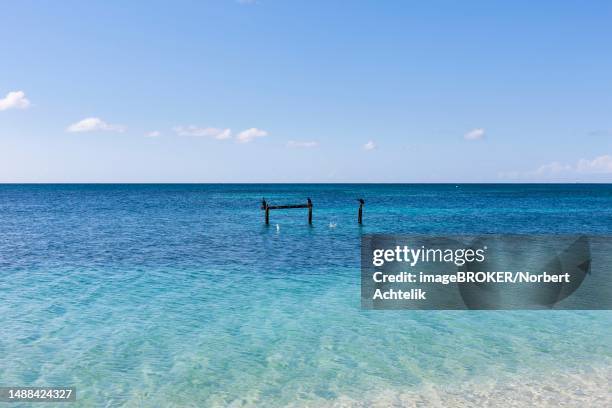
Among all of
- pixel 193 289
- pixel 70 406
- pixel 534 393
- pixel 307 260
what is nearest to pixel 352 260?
pixel 307 260

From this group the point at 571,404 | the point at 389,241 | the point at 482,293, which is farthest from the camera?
the point at 389,241

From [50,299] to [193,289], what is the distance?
5.62 m

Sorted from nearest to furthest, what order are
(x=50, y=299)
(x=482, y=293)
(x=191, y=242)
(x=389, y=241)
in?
(x=50, y=299), (x=482, y=293), (x=191, y=242), (x=389, y=241)

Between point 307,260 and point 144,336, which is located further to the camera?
point 307,260

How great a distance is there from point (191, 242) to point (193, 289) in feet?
52.8

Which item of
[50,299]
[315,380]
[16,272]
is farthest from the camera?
[16,272]

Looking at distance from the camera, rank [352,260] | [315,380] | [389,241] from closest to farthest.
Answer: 1. [315,380]
2. [352,260]
3. [389,241]

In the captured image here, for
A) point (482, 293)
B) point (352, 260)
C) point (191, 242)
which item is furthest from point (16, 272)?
point (482, 293)

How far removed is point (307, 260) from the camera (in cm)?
2784

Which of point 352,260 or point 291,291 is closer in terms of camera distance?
point 291,291

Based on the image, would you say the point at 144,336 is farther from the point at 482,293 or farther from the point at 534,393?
the point at 482,293

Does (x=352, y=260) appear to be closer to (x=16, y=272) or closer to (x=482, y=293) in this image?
(x=482, y=293)

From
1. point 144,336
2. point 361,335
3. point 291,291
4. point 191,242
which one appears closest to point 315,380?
point 361,335

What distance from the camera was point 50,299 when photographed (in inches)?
719
